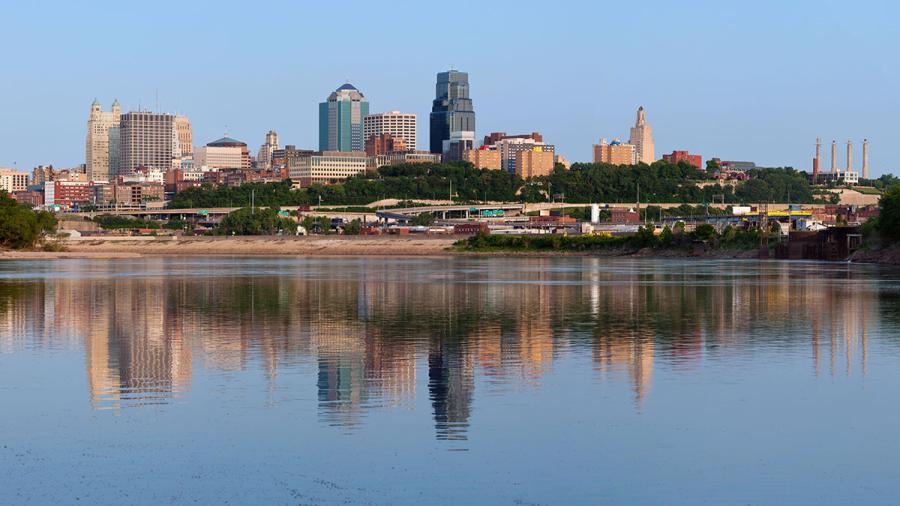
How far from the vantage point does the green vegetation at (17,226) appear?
449 feet

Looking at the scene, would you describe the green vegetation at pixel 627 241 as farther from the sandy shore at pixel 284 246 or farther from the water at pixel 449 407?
the water at pixel 449 407

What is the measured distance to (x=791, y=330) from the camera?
3616 cm

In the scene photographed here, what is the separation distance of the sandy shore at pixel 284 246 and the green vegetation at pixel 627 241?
7.18 m

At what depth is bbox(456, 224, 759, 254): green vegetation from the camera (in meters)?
146

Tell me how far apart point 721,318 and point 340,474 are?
26.2 meters

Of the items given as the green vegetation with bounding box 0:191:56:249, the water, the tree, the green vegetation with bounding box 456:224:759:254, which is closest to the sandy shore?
the green vegetation with bounding box 456:224:759:254

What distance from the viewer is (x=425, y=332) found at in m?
35.0

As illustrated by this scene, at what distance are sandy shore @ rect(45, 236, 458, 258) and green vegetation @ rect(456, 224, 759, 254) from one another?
283 inches

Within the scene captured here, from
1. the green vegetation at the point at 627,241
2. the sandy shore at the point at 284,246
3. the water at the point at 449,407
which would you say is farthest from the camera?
the sandy shore at the point at 284,246

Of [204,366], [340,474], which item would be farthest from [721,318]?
[340,474]

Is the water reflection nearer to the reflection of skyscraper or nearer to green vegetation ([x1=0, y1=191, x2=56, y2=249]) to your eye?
the reflection of skyscraper

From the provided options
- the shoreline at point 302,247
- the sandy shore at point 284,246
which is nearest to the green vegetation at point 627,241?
the shoreline at point 302,247

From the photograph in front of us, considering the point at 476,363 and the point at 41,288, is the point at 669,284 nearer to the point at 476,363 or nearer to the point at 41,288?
the point at 41,288

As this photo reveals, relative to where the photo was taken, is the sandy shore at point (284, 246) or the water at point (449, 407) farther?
the sandy shore at point (284, 246)
